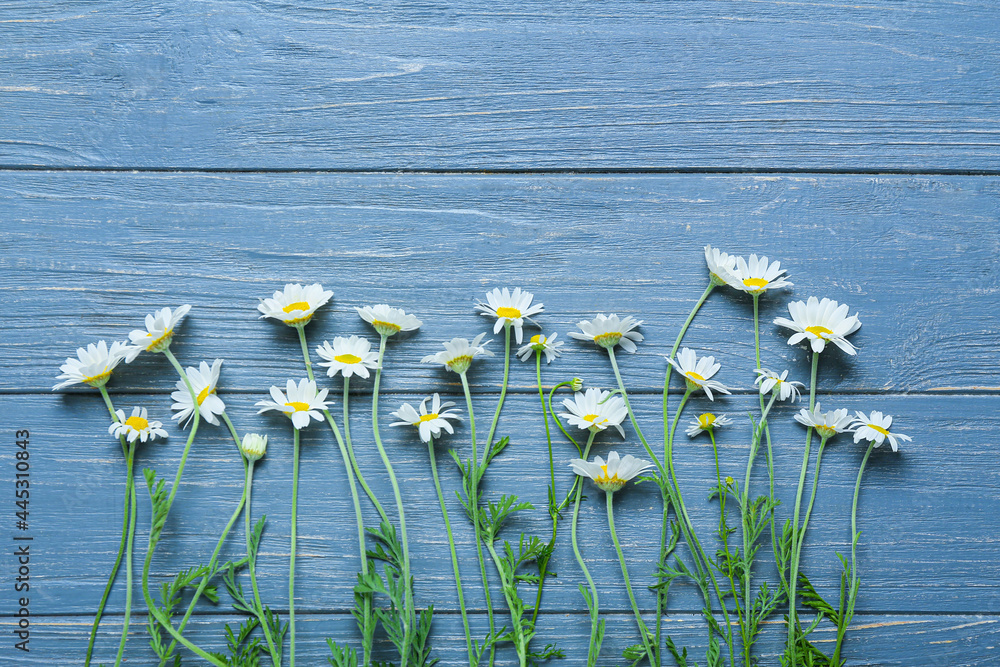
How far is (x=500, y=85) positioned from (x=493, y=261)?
220 millimetres

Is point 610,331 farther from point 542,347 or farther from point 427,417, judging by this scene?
point 427,417

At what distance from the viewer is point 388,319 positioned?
2.14 ft

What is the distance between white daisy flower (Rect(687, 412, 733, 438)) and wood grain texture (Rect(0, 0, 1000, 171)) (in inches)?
12.0

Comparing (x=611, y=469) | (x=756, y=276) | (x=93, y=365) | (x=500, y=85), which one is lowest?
(x=611, y=469)

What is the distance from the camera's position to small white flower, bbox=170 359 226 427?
2.15ft

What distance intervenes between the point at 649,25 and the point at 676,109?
0.11 m

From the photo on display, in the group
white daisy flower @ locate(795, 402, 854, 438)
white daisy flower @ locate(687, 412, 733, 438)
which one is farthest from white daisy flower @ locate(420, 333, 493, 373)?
white daisy flower @ locate(795, 402, 854, 438)

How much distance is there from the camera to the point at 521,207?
71cm

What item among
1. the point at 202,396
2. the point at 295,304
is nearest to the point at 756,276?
the point at 295,304

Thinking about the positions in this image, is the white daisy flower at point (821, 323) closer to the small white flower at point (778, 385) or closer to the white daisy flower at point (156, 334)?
the small white flower at point (778, 385)

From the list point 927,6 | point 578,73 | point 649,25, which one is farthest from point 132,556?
point 927,6

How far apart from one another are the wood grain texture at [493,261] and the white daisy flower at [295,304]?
25 mm

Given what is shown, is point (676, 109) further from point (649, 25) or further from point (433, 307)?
point (433, 307)

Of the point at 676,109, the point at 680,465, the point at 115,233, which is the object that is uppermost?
the point at 676,109
